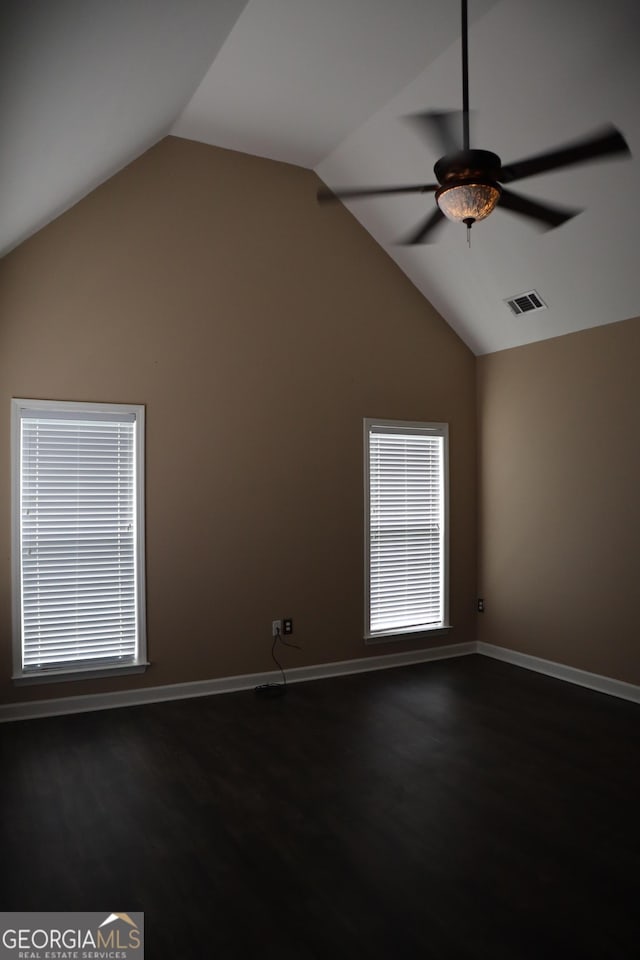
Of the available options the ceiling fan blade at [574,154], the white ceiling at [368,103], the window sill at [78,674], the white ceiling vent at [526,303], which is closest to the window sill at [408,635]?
the window sill at [78,674]

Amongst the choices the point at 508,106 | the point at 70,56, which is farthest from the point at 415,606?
the point at 70,56

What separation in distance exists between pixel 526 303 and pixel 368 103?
6.14 feet

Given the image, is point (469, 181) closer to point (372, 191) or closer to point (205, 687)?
point (372, 191)

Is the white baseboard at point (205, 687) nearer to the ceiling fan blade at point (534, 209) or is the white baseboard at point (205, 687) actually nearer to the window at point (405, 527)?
the window at point (405, 527)

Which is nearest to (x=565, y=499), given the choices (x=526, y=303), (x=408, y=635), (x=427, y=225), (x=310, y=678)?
(x=526, y=303)

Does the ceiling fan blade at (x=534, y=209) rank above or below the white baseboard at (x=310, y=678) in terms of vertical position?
above

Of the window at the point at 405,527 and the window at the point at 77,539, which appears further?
the window at the point at 405,527

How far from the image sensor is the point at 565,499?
5.19m

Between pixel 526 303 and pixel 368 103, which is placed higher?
pixel 368 103

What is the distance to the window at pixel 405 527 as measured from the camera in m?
5.50

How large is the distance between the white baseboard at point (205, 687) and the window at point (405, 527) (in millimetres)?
230

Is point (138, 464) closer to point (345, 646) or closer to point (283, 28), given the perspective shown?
point (345, 646)

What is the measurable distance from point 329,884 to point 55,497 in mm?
2870

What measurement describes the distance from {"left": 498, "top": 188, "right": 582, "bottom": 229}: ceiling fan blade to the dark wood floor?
2627 millimetres
